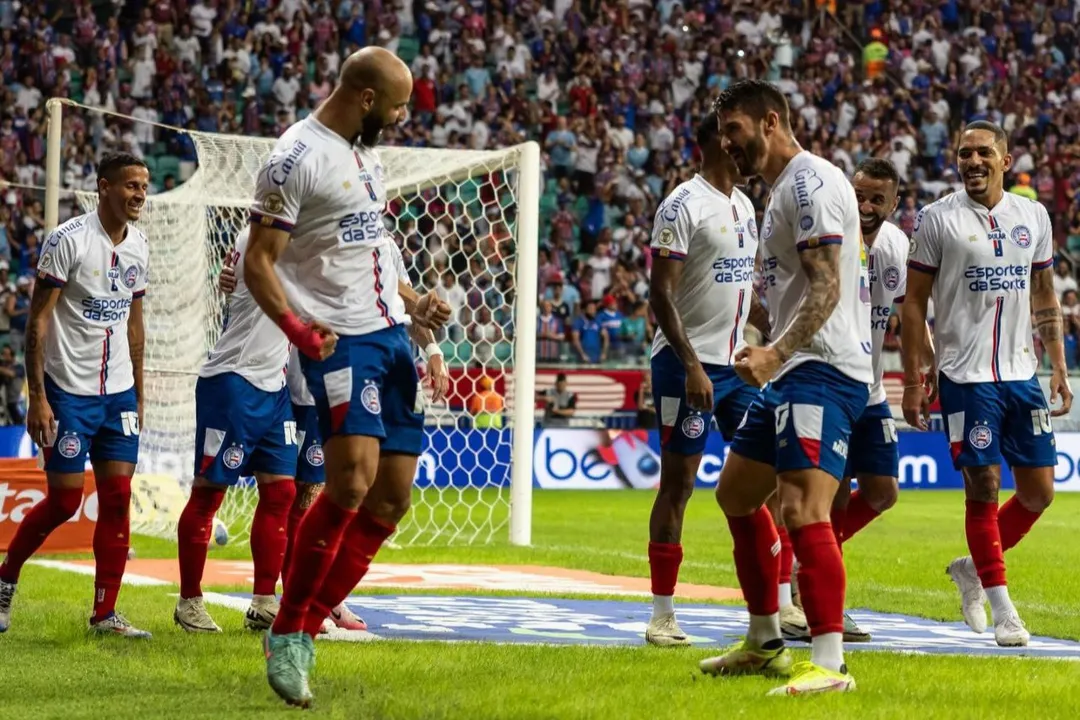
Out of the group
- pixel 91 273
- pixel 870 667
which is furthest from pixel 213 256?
pixel 870 667

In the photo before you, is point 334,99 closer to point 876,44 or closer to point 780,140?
point 780,140

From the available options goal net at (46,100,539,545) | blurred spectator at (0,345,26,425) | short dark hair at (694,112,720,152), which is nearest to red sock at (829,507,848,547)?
short dark hair at (694,112,720,152)

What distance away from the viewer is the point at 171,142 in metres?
24.4

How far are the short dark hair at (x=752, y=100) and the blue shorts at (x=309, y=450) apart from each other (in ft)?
10.3

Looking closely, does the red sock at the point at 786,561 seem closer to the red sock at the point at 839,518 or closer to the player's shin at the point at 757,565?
the red sock at the point at 839,518

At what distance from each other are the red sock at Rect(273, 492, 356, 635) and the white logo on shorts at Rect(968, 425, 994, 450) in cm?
326

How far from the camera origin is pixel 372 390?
557 cm

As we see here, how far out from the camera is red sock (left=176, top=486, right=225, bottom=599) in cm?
748

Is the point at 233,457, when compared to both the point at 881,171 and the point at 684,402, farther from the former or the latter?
the point at 881,171

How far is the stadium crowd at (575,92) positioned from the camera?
23750mm

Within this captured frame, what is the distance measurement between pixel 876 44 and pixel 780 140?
27164 mm

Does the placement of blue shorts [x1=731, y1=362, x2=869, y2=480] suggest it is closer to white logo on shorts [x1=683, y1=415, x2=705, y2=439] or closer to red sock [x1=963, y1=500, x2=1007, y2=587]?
white logo on shorts [x1=683, y1=415, x2=705, y2=439]

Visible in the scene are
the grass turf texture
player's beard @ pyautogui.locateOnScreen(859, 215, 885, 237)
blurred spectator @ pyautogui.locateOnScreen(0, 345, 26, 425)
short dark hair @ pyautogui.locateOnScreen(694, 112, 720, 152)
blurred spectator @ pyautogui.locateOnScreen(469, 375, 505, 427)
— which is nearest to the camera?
the grass turf texture

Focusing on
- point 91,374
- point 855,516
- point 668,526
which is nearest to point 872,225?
point 855,516
